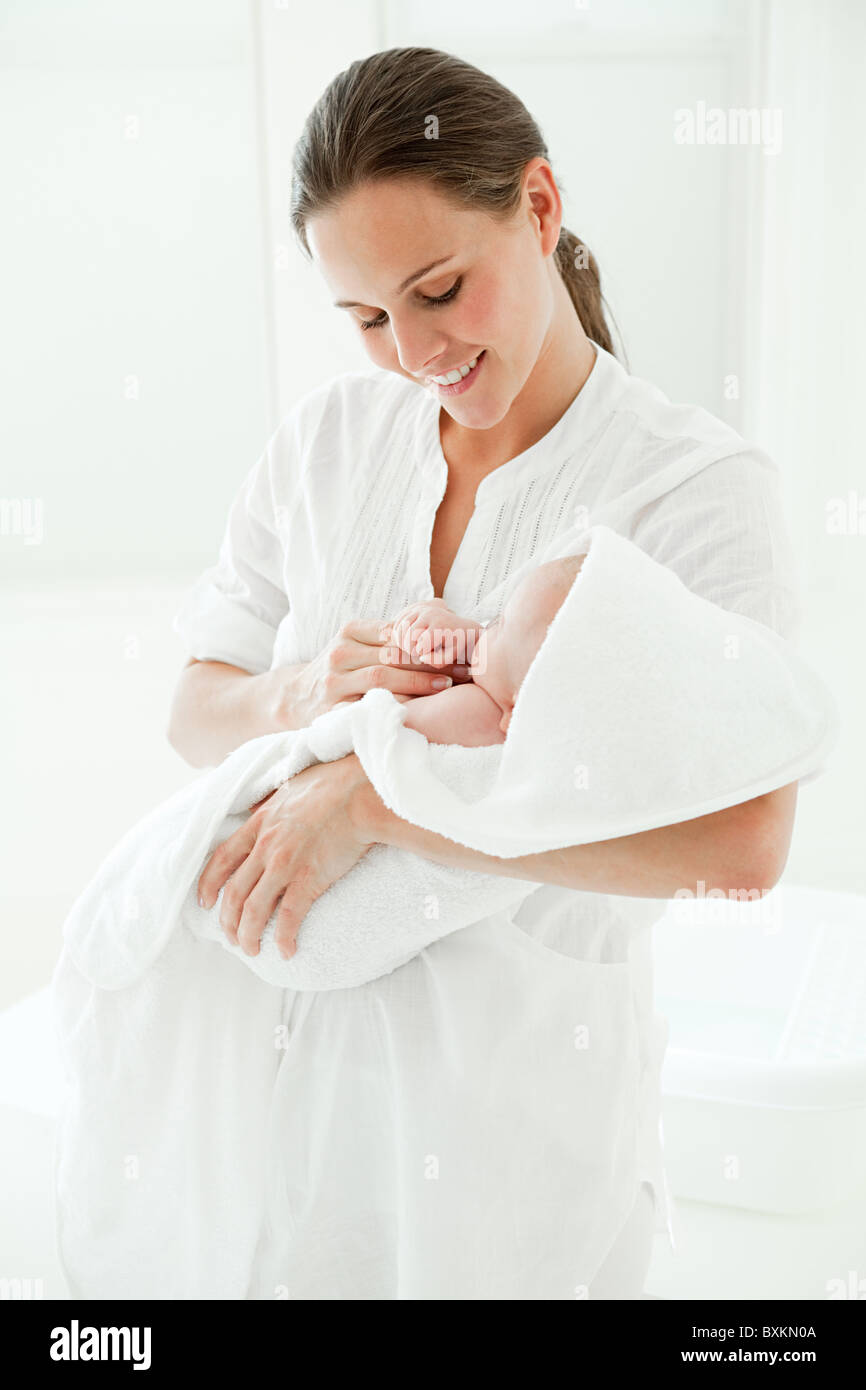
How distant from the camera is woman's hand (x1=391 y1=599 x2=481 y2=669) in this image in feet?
3.24

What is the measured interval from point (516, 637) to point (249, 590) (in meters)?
0.47

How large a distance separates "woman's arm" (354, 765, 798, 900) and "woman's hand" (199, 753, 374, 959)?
3.6 inches

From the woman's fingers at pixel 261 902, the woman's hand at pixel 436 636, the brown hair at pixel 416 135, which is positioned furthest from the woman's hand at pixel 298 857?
the brown hair at pixel 416 135

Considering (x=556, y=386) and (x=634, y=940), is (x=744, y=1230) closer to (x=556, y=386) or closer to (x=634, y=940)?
(x=634, y=940)

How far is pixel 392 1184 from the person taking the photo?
104cm

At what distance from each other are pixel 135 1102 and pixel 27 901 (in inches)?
72.2

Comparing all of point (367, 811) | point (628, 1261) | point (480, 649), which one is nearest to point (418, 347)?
point (480, 649)

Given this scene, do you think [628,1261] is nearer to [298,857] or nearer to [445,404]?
[298,857]

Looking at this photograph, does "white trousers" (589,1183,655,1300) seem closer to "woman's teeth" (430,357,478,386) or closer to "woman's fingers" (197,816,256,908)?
"woman's fingers" (197,816,256,908)

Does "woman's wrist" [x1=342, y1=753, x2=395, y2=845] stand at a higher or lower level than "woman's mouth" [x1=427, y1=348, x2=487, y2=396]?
lower

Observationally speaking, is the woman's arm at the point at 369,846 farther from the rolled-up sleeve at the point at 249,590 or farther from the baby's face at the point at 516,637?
the rolled-up sleeve at the point at 249,590

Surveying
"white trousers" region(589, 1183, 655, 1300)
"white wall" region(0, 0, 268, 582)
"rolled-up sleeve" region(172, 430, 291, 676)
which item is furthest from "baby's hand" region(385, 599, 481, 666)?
"white wall" region(0, 0, 268, 582)

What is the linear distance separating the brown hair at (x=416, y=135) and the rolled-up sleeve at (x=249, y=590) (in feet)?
1.02

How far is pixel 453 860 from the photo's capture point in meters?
0.91
